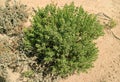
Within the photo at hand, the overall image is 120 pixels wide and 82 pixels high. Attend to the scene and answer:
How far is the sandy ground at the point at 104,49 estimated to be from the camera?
8.27 metres

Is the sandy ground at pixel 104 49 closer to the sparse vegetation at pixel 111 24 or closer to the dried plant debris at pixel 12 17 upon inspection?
the sparse vegetation at pixel 111 24

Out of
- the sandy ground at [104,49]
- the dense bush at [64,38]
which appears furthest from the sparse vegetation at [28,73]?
the sandy ground at [104,49]

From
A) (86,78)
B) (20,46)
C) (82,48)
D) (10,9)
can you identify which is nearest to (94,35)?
(82,48)

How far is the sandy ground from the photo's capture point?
8.27m

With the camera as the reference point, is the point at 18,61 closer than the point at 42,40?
No

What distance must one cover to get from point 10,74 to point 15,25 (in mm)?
1513

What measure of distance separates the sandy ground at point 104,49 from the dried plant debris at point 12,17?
0.60 m

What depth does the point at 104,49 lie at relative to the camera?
8.75 metres

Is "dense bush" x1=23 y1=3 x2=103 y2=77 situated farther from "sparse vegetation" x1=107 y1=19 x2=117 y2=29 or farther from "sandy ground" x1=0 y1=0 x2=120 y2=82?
"sparse vegetation" x1=107 y1=19 x2=117 y2=29

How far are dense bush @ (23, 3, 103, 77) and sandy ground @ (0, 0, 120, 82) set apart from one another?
0.57 m

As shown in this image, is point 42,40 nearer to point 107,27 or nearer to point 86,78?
point 86,78

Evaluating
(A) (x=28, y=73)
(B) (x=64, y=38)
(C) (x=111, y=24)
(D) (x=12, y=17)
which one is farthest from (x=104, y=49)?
(D) (x=12, y=17)

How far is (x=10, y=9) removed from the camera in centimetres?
903

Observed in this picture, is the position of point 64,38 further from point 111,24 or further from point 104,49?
point 111,24
